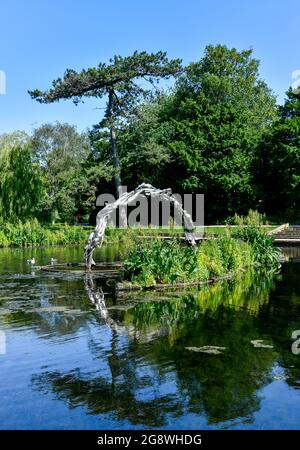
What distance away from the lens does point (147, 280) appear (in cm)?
1669

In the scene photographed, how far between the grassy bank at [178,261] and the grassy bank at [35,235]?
61.7 feet

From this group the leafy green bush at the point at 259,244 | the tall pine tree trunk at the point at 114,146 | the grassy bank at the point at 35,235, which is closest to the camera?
the leafy green bush at the point at 259,244

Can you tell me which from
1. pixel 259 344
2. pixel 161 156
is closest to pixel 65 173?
pixel 161 156

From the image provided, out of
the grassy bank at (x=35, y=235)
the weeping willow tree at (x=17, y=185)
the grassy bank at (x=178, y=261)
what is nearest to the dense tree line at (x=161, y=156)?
the weeping willow tree at (x=17, y=185)

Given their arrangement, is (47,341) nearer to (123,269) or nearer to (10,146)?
(123,269)

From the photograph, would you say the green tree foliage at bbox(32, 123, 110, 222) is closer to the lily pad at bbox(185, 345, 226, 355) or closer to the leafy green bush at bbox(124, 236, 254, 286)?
the leafy green bush at bbox(124, 236, 254, 286)

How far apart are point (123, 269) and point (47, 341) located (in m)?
7.07

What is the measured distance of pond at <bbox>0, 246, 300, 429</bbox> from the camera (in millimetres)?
7023

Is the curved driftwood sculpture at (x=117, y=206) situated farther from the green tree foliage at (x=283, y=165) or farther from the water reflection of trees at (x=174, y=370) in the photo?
the green tree foliage at (x=283, y=165)

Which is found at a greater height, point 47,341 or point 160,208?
point 160,208

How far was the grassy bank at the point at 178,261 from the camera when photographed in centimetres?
1700

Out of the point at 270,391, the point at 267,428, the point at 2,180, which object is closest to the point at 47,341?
the point at 270,391

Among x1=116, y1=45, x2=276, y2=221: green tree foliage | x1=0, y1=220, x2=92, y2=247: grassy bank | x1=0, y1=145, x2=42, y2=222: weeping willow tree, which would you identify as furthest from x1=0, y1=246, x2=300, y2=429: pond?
x1=116, y1=45, x2=276, y2=221: green tree foliage

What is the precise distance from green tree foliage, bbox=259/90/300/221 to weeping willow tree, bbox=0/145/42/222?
1874cm
